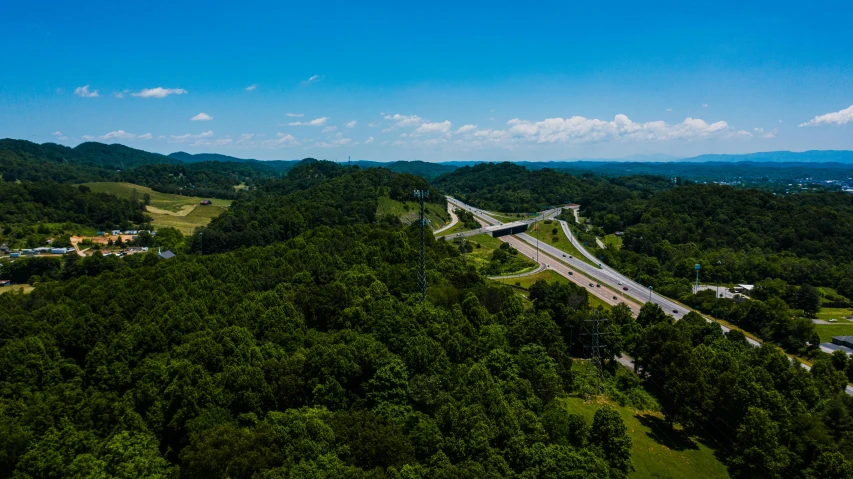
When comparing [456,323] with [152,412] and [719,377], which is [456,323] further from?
[152,412]

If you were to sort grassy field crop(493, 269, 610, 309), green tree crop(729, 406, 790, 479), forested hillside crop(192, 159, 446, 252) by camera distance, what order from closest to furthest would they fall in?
green tree crop(729, 406, 790, 479) < grassy field crop(493, 269, 610, 309) < forested hillside crop(192, 159, 446, 252)

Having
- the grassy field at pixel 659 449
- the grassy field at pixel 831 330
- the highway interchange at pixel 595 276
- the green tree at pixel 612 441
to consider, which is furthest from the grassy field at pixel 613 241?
the green tree at pixel 612 441

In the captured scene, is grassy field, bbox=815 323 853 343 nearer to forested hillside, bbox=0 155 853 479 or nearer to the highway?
forested hillside, bbox=0 155 853 479

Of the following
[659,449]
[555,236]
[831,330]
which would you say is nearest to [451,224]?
[555,236]

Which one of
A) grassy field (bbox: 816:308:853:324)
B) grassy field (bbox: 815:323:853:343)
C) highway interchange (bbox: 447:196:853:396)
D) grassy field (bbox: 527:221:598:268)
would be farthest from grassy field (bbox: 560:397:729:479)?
grassy field (bbox: 527:221:598:268)

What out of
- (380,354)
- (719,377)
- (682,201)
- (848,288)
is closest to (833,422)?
(719,377)

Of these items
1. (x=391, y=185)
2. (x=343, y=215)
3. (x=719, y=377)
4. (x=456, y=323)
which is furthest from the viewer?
(x=391, y=185)
